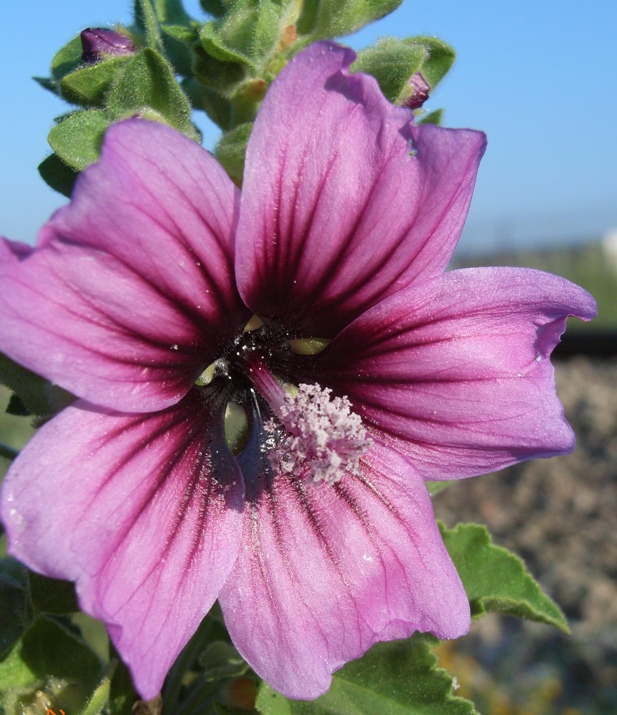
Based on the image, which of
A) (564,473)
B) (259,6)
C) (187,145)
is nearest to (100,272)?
(187,145)

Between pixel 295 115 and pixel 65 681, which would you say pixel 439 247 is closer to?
pixel 295 115

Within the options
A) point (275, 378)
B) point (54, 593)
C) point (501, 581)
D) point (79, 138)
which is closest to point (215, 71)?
point (79, 138)

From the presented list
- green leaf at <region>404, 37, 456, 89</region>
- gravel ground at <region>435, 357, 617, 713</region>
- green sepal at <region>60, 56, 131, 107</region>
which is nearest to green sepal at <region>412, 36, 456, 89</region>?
green leaf at <region>404, 37, 456, 89</region>

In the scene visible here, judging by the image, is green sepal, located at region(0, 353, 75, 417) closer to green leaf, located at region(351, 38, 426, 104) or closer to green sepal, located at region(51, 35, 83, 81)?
green sepal, located at region(51, 35, 83, 81)

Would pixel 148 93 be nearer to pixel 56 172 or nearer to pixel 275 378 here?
pixel 56 172

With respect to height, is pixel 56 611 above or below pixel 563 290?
below

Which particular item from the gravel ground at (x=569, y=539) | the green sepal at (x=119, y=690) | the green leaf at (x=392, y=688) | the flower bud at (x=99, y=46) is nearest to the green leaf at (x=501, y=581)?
the green leaf at (x=392, y=688)
